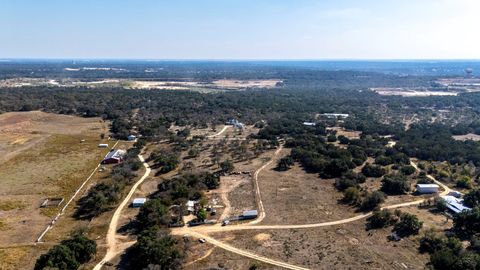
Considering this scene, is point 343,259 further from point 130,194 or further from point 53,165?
point 53,165

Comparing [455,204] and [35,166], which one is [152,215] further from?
[455,204]

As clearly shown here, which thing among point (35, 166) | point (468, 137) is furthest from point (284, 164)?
point (468, 137)

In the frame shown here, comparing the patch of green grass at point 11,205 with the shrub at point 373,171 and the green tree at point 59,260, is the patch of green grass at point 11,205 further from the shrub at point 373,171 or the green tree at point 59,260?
the shrub at point 373,171

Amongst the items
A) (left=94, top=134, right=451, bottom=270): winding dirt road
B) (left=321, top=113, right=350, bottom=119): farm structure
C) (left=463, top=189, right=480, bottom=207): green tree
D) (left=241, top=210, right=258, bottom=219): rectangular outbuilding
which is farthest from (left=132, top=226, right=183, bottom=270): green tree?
(left=321, top=113, right=350, bottom=119): farm structure

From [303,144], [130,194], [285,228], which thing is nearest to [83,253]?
[130,194]

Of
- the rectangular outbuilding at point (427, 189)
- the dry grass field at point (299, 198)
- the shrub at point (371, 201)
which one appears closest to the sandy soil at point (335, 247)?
the dry grass field at point (299, 198)
